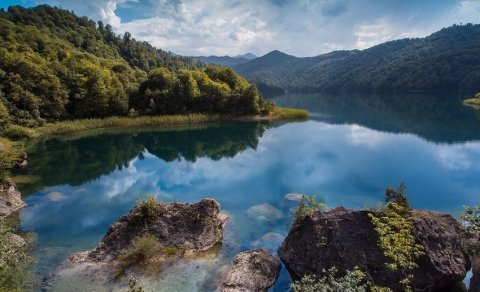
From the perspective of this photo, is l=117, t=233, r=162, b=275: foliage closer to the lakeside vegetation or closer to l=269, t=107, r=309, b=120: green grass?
the lakeside vegetation

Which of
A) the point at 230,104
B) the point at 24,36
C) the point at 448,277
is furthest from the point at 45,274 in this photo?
the point at 24,36

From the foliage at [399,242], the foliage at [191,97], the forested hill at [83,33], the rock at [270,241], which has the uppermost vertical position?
the forested hill at [83,33]

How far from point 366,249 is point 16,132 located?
1963 inches

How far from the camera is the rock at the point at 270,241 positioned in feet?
59.4

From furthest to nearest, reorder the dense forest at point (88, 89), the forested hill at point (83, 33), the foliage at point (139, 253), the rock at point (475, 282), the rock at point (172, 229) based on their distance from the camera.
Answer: the forested hill at point (83, 33) → the dense forest at point (88, 89) → the rock at point (172, 229) → the foliage at point (139, 253) → the rock at point (475, 282)

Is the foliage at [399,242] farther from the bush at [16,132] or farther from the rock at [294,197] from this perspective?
the bush at [16,132]

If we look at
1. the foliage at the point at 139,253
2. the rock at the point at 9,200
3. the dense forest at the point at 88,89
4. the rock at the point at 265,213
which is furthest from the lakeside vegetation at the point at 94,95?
the rock at the point at 265,213

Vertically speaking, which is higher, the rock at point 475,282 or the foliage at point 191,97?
the foliage at point 191,97

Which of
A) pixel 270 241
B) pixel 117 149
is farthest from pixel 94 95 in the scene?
pixel 270 241

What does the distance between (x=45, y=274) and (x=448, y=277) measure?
1707 centimetres

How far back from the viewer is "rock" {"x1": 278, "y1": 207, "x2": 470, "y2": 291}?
12.4m

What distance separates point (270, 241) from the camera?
61.2 feet

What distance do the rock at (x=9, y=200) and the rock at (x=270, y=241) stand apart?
17.0 m

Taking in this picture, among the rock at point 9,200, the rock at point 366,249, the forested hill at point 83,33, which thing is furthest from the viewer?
the forested hill at point 83,33
